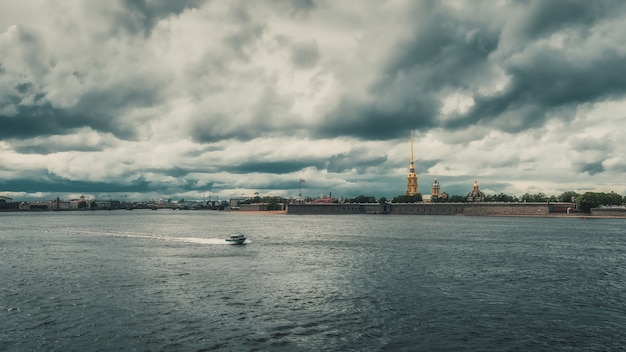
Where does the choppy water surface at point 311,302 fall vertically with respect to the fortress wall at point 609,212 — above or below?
below

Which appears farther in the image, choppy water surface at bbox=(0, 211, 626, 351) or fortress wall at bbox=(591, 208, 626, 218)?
fortress wall at bbox=(591, 208, 626, 218)

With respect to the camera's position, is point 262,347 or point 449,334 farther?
point 449,334

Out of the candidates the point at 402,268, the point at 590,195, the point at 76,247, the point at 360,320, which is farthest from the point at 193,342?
the point at 590,195

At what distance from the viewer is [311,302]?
105ft

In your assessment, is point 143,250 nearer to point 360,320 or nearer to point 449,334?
point 360,320

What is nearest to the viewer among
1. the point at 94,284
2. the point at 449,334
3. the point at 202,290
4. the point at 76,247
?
the point at 449,334

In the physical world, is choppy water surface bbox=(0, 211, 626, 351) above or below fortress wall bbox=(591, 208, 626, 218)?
below

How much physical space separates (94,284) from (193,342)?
18703mm

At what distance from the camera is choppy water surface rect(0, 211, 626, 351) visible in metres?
24.0

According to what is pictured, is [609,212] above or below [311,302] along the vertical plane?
above

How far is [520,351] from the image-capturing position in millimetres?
22422

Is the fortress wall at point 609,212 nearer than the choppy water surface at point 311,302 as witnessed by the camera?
No

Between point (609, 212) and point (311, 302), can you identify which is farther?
point (609, 212)

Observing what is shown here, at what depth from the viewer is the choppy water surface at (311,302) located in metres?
24.0
